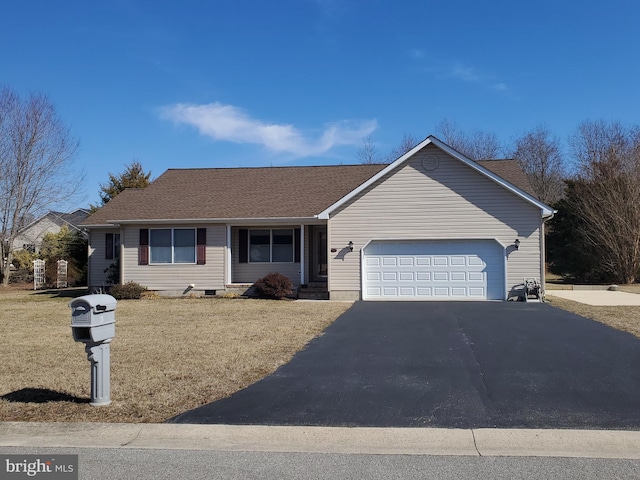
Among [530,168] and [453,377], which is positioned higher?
[530,168]

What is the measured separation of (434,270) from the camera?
19.5 meters

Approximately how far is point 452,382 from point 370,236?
486 inches

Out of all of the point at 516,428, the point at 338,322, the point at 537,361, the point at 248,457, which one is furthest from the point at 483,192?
the point at 248,457

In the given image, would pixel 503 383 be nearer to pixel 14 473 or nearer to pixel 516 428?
pixel 516 428

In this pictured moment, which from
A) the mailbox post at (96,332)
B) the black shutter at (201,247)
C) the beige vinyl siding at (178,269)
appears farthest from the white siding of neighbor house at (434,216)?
the mailbox post at (96,332)

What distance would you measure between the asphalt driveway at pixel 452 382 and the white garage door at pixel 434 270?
258 inches

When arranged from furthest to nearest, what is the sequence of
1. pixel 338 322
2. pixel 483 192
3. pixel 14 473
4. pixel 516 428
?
1. pixel 483 192
2. pixel 338 322
3. pixel 516 428
4. pixel 14 473

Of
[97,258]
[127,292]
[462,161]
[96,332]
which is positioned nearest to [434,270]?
[462,161]

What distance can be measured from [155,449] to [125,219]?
17630 millimetres

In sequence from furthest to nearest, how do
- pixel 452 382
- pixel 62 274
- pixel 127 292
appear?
pixel 62 274, pixel 127 292, pixel 452 382

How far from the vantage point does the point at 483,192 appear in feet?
62.9

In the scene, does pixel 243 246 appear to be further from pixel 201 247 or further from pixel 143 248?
pixel 143 248

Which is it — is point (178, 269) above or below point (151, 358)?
above

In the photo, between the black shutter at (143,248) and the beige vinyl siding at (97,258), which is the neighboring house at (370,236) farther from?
the beige vinyl siding at (97,258)
